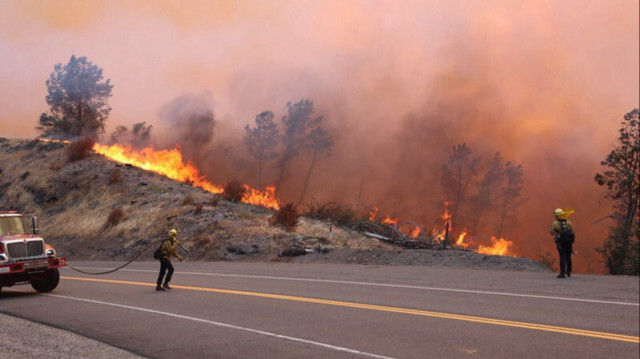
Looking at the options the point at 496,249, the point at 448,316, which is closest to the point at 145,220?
the point at 496,249

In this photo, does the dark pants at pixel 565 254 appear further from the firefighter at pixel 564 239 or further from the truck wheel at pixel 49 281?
the truck wheel at pixel 49 281

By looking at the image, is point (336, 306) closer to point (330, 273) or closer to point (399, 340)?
point (399, 340)

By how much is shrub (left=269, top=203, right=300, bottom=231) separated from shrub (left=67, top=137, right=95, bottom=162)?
21655 millimetres

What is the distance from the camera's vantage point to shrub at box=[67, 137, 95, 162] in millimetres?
42938

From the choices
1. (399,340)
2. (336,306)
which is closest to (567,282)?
(336,306)

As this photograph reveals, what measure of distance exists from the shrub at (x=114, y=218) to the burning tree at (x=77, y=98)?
2416 cm

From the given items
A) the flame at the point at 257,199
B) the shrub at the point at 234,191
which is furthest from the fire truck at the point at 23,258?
the flame at the point at 257,199

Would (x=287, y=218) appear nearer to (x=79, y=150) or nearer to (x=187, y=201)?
(x=187, y=201)

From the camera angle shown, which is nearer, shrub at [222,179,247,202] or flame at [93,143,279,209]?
shrub at [222,179,247,202]

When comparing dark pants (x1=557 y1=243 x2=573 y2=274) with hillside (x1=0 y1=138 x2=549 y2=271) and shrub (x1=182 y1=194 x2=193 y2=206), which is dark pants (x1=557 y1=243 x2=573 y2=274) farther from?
shrub (x1=182 y1=194 x2=193 y2=206)

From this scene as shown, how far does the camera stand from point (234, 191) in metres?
35.4

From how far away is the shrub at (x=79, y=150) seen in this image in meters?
42.9

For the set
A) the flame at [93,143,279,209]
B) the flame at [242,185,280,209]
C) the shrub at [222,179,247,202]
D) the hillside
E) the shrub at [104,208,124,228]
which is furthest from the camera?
the flame at [93,143,279,209]

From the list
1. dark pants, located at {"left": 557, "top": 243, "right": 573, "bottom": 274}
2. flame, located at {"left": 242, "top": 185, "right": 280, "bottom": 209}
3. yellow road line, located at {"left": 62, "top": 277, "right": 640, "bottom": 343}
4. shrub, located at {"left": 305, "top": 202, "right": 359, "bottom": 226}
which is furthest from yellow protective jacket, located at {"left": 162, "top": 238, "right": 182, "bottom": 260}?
flame, located at {"left": 242, "top": 185, "right": 280, "bottom": 209}
